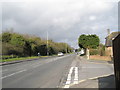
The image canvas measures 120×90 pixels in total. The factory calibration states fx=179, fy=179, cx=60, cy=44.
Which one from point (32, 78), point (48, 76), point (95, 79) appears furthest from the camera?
point (48, 76)

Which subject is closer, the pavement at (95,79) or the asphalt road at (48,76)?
the pavement at (95,79)

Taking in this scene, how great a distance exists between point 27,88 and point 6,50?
37.4 m

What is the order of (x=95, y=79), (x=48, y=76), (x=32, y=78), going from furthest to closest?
(x=48, y=76) → (x=32, y=78) → (x=95, y=79)

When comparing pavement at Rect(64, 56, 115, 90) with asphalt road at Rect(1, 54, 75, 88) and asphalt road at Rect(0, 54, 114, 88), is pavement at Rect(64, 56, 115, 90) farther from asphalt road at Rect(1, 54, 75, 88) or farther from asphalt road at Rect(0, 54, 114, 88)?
asphalt road at Rect(1, 54, 75, 88)

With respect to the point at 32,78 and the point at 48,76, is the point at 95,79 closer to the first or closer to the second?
the point at 48,76

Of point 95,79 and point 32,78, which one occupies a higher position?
point 95,79

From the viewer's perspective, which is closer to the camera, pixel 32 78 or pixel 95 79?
pixel 95 79

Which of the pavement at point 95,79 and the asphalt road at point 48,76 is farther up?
the pavement at point 95,79

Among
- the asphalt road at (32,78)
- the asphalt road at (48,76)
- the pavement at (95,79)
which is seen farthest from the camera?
the asphalt road at (48,76)

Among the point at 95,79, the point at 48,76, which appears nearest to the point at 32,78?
the point at 48,76

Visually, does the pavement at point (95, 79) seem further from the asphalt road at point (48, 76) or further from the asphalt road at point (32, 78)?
the asphalt road at point (32, 78)

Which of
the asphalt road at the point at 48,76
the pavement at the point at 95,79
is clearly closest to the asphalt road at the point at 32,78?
the asphalt road at the point at 48,76

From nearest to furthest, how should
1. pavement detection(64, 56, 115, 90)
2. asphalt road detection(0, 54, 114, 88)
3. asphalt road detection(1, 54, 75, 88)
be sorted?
1. pavement detection(64, 56, 115, 90)
2. asphalt road detection(1, 54, 75, 88)
3. asphalt road detection(0, 54, 114, 88)

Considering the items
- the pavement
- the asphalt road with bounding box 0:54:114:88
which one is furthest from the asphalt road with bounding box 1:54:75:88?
the pavement
